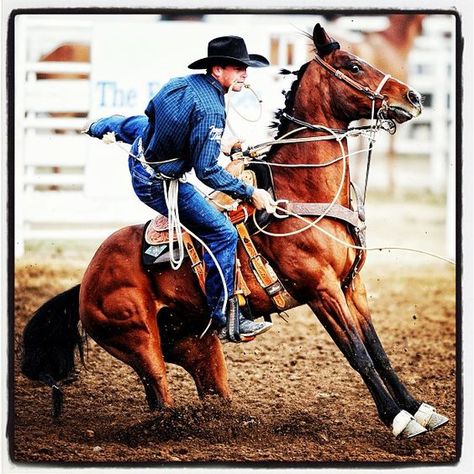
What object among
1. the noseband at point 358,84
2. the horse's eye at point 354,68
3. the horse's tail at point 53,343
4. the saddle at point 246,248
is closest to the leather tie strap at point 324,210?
the saddle at point 246,248

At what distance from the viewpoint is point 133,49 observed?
11.7 metres

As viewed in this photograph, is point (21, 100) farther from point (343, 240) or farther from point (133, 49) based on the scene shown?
point (343, 240)

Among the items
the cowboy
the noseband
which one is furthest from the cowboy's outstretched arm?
the noseband

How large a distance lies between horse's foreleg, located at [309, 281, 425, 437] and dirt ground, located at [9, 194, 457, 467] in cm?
40

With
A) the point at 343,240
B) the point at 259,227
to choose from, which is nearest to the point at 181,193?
the point at 259,227

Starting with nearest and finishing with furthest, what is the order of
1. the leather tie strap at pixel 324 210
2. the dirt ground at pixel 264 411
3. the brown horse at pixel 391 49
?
the leather tie strap at pixel 324 210 < the dirt ground at pixel 264 411 < the brown horse at pixel 391 49

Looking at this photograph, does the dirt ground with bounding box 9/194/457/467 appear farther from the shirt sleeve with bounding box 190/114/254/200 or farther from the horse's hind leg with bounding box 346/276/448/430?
the shirt sleeve with bounding box 190/114/254/200

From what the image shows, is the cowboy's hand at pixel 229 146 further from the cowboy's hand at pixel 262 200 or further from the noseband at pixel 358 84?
the noseband at pixel 358 84

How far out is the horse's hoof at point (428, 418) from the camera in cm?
608

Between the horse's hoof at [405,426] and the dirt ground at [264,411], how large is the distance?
336 millimetres

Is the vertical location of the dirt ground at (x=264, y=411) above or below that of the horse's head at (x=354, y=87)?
below

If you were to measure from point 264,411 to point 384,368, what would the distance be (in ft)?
3.81

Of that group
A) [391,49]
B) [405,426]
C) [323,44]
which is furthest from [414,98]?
[391,49]

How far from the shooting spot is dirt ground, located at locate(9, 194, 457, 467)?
252 inches
